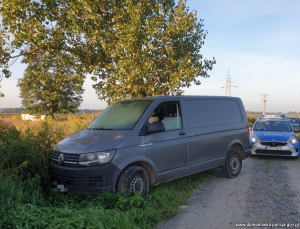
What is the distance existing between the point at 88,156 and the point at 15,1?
722 centimetres

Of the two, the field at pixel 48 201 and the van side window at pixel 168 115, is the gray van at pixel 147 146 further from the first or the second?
the field at pixel 48 201

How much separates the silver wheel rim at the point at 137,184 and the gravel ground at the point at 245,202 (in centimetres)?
85

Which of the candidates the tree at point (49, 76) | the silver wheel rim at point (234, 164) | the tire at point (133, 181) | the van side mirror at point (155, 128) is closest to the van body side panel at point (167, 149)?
the van side mirror at point (155, 128)

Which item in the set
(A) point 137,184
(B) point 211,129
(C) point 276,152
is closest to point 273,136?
(C) point 276,152

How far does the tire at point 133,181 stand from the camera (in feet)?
16.1

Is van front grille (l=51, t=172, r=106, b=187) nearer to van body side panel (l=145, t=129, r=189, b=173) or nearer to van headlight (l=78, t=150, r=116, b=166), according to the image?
van headlight (l=78, t=150, r=116, b=166)

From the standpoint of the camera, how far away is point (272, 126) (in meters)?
11.9

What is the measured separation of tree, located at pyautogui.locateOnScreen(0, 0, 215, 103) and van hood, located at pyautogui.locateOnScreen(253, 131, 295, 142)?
3.29 metres

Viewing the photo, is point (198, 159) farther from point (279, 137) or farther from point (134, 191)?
point (279, 137)

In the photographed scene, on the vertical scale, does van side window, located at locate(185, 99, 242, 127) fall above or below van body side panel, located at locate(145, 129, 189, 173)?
above

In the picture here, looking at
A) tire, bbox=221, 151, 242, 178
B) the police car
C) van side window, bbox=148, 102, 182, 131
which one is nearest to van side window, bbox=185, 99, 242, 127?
van side window, bbox=148, 102, 182, 131

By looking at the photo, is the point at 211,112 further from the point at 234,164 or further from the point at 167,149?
the point at 167,149

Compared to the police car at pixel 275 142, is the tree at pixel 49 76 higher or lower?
higher

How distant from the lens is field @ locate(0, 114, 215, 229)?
3807mm
